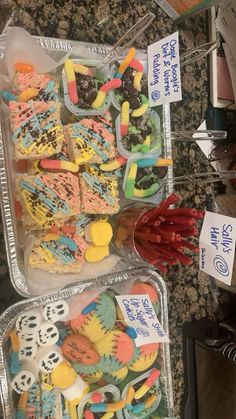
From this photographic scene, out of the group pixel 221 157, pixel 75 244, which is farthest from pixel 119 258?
pixel 221 157

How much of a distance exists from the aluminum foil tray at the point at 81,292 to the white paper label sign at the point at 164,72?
1.19ft

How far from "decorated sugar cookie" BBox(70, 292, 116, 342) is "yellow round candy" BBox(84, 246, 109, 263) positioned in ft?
0.28

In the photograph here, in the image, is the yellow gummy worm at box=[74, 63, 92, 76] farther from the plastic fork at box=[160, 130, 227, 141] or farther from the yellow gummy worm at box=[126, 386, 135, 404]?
the yellow gummy worm at box=[126, 386, 135, 404]

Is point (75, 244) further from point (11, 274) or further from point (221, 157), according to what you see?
point (221, 157)

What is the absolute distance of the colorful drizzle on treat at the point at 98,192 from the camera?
940 millimetres

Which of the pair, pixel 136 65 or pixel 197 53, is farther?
pixel 197 53

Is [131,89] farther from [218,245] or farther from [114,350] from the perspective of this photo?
[114,350]

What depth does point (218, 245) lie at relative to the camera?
1.04 metres

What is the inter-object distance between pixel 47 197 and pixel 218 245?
378mm

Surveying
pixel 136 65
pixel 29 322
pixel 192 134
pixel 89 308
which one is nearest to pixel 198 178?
pixel 192 134

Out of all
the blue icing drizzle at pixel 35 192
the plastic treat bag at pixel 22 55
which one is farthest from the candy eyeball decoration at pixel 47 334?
the plastic treat bag at pixel 22 55

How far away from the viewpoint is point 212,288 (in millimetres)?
1230

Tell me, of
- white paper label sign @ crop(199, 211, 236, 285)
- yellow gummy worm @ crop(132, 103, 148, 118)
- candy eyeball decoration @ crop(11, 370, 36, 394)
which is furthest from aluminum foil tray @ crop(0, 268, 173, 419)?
yellow gummy worm @ crop(132, 103, 148, 118)

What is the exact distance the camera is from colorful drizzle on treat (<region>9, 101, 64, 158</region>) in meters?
0.87
